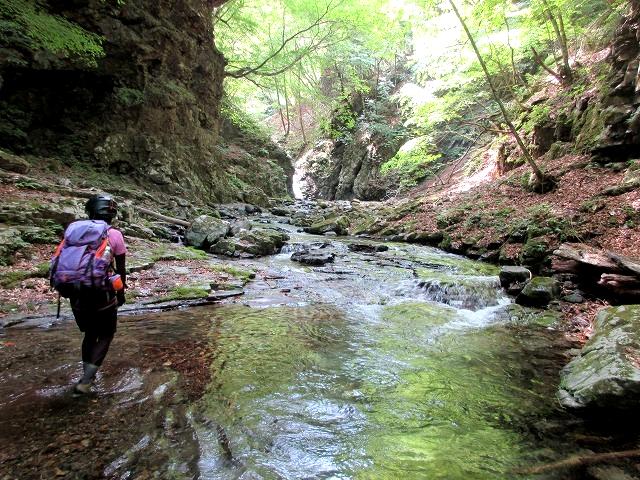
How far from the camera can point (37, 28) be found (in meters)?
10.6

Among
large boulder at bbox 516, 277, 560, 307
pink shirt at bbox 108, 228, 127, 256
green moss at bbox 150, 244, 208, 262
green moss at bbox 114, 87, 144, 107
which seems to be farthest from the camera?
green moss at bbox 114, 87, 144, 107

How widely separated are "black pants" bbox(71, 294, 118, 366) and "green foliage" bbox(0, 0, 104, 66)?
1112 cm

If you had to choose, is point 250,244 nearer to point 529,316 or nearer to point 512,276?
point 512,276

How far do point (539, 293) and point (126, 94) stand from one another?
1644cm

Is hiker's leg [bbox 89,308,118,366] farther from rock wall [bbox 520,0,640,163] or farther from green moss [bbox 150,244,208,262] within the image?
rock wall [bbox 520,0,640,163]

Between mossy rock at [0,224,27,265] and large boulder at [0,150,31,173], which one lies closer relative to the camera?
mossy rock at [0,224,27,265]

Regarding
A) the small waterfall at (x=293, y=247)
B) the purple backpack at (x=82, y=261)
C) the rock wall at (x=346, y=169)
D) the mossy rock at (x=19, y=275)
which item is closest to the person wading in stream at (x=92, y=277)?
the purple backpack at (x=82, y=261)

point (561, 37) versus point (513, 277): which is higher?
point (561, 37)

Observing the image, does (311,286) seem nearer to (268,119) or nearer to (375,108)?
(375,108)

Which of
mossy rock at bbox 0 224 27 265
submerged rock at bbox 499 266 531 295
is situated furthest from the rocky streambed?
mossy rock at bbox 0 224 27 265

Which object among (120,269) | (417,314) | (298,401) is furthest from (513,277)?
(120,269)

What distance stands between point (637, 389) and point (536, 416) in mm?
874

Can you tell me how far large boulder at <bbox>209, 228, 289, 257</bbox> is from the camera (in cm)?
1155

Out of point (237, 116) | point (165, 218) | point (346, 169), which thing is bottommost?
point (165, 218)
